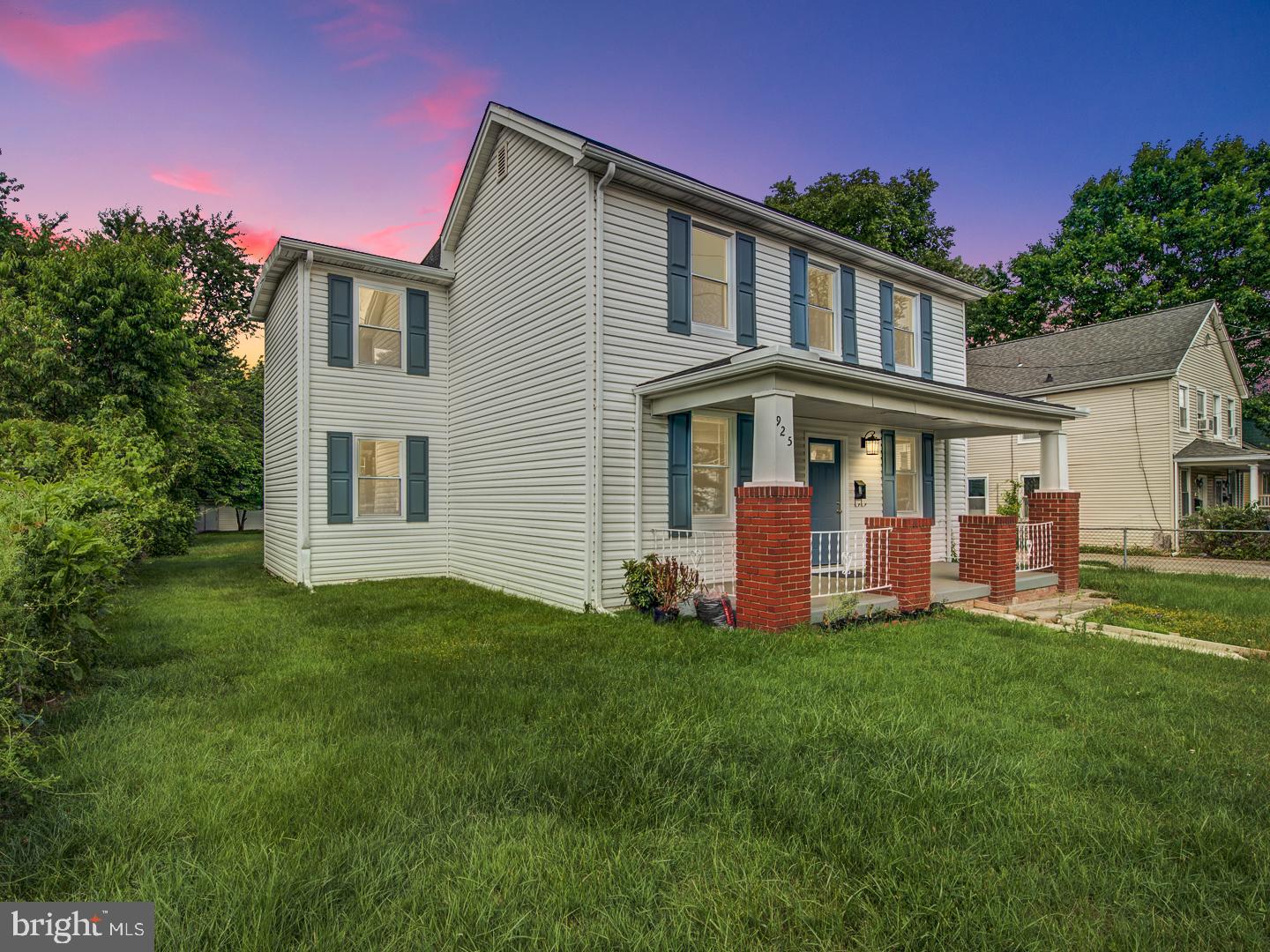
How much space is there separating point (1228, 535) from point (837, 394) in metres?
16.5

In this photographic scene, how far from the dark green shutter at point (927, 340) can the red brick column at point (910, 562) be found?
4.95 meters

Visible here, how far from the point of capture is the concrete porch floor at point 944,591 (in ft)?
23.5

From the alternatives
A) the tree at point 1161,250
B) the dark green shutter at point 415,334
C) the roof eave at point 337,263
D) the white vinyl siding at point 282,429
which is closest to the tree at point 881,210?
the tree at point 1161,250

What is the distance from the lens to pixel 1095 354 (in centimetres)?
2056

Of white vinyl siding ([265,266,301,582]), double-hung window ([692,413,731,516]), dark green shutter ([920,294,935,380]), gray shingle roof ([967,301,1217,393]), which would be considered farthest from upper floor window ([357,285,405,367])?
gray shingle roof ([967,301,1217,393])

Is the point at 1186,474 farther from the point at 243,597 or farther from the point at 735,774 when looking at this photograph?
the point at 243,597

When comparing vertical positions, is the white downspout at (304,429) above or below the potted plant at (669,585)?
above

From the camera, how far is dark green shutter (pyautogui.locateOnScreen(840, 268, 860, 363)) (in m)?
10.1

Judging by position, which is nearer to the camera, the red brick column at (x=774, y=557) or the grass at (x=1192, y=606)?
the red brick column at (x=774, y=557)

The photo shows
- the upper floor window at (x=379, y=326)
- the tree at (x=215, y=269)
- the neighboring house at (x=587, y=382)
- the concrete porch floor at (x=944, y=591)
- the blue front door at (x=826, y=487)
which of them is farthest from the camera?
the tree at (x=215, y=269)

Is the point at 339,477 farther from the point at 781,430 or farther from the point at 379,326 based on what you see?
the point at 781,430

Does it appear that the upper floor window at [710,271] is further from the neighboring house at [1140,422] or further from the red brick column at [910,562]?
the neighboring house at [1140,422]

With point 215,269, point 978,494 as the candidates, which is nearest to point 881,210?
point 978,494

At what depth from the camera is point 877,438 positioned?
10.3 m
